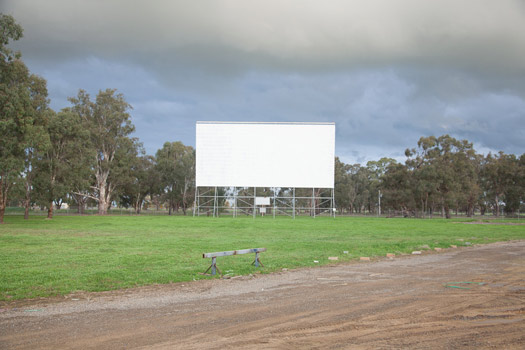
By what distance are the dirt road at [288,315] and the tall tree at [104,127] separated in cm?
5775

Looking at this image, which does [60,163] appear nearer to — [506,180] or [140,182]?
[140,182]

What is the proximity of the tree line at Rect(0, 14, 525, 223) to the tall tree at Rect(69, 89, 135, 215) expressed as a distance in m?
0.15

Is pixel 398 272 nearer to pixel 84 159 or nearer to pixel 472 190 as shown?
pixel 84 159

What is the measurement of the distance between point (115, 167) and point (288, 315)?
6261 cm

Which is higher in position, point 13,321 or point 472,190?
point 472,190

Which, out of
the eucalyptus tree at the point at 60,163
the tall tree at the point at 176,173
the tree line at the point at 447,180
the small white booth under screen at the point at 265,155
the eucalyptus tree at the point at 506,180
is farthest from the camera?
the tall tree at the point at 176,173

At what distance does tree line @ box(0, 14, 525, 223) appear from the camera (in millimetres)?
32125

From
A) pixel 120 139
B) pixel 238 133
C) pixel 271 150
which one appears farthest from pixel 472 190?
pixel 120 139

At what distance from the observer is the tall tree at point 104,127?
61.9 meters

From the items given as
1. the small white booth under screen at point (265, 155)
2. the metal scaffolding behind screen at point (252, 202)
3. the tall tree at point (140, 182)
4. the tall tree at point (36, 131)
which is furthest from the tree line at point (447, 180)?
the tall tree at point (36, 131)

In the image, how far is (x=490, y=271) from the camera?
11672mm

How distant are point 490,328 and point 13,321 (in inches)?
300

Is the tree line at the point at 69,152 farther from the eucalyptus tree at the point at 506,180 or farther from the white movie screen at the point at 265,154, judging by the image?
the eucalyptus tree at the point at 506,180

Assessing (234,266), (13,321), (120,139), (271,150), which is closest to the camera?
(13,321)
